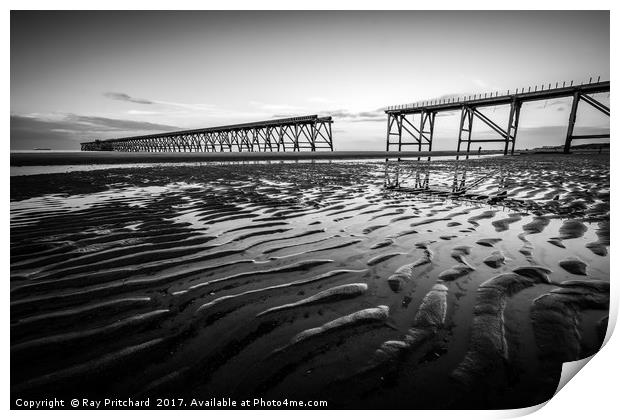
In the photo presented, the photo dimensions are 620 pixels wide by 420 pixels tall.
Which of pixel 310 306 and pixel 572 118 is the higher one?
pixel 572 118

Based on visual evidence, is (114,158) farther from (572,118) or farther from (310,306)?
(572,118)

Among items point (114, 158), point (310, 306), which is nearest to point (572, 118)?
point (310, 306)

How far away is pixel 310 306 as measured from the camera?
1.92 meters

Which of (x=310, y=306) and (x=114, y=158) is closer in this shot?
(x=310, y=306)

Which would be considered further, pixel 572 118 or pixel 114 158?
pixel 572 118

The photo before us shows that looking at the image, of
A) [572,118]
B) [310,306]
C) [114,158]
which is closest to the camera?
[310,306]

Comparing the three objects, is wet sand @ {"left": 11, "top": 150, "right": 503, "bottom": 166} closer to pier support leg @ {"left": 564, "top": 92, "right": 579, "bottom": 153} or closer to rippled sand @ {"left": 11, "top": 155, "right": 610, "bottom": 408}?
pier support leg @ {"left": 564, "top": 92, "right": 579, "bottom": 153}

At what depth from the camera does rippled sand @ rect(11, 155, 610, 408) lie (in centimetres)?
133

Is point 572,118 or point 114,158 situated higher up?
point 572,118

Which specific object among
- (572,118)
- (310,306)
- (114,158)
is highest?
(572,118)

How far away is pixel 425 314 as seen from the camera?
1.82 meters

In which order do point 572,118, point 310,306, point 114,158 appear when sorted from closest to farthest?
1. point 310,306
2. point 114,158
3. point 572,118
